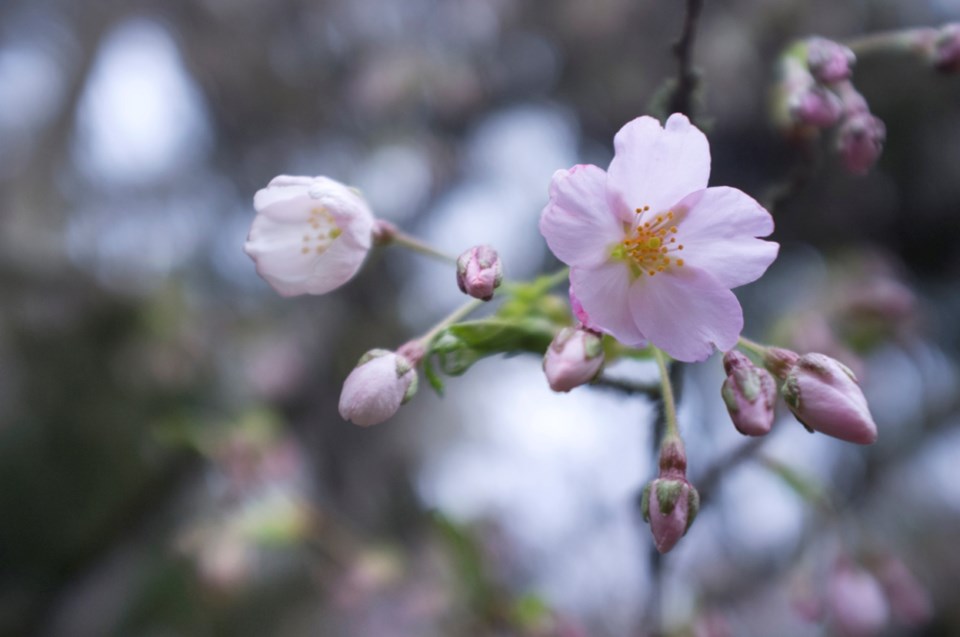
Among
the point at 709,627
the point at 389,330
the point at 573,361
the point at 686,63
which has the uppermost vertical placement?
the point at 686,63

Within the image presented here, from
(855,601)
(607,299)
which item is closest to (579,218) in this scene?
(607,299)

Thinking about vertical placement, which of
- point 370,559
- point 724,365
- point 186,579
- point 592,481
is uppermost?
point 724,365

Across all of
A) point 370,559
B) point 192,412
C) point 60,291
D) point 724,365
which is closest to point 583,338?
point 724,365

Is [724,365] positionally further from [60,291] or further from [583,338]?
[60,291]

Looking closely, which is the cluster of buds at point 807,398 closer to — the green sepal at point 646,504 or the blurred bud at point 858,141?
the green sepal at point 646,504

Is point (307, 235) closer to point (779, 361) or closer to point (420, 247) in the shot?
point (420, 247)

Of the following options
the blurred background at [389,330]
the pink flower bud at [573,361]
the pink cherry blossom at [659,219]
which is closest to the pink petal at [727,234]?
the pink cherry blossom at [659,219]
